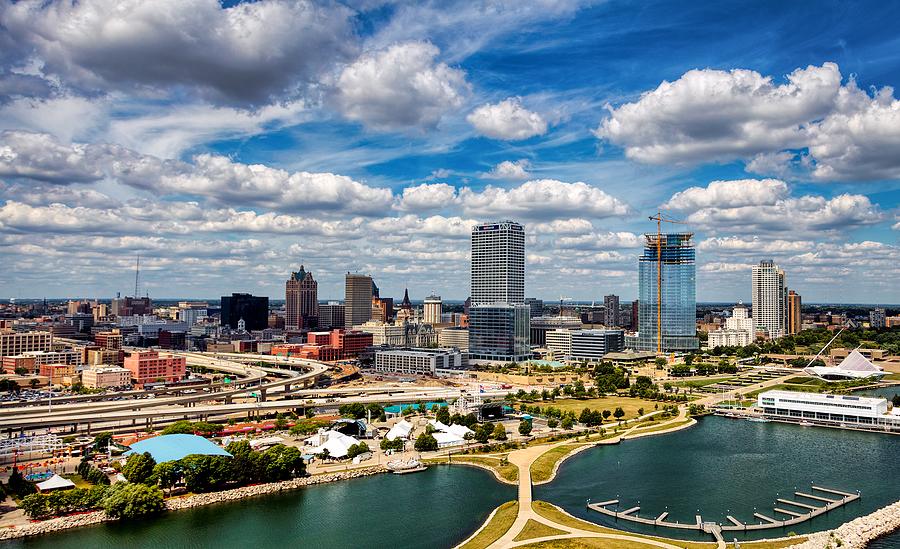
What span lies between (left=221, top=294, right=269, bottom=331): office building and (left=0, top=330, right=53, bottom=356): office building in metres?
78.3

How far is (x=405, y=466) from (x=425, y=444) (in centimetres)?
438

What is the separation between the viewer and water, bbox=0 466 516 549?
98.2 feet

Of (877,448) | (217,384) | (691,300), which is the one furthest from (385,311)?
(877,448)

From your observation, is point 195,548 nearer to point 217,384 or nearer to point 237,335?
point 217,384

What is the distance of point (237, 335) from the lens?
474ft

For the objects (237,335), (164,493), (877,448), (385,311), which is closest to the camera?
(164,493)

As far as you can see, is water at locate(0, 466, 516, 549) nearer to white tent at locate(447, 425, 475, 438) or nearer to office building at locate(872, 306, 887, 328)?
white tent at locate(447, 425, 475, 438)

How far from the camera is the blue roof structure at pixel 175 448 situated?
123 feet

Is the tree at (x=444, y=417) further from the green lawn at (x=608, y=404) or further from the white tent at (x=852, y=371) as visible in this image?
the white tent at (x=852, y=371)

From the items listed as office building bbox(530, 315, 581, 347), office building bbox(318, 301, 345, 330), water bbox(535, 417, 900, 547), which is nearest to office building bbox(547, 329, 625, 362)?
office building bbox(530, 315, 581, 347)

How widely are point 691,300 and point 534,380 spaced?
40.0 m

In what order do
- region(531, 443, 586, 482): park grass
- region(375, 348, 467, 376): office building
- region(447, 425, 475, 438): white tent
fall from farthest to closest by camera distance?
region(375, 348, 467, 376): office building, region(447, 425, 475, 438): white tent, region(531, 443, 586, 482): park grass

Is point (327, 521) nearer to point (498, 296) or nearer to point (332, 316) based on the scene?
point (498, 296)

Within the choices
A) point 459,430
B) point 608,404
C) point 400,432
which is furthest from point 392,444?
point 608,404
